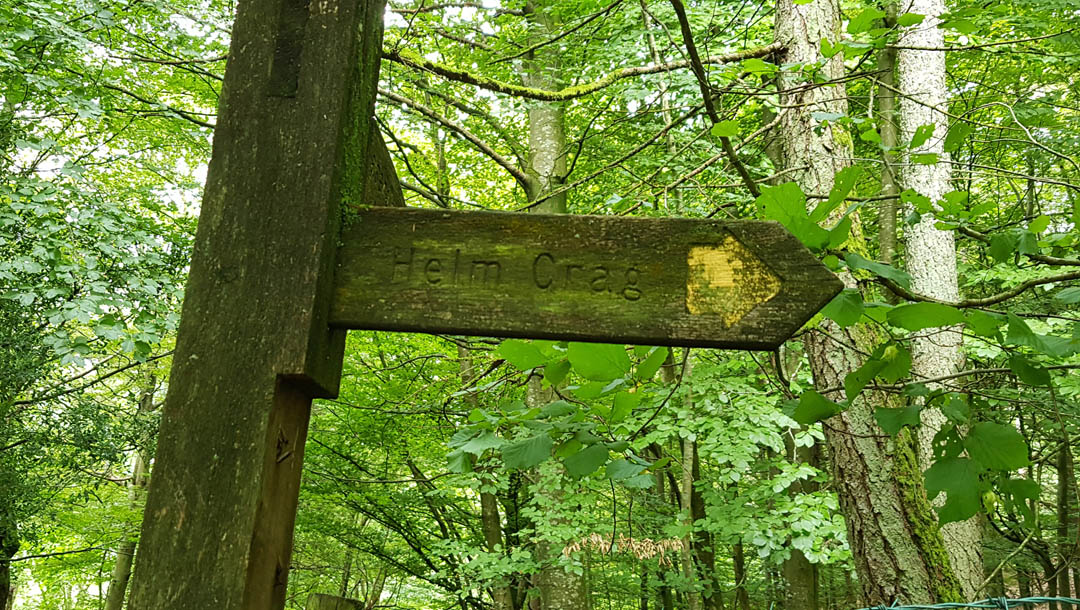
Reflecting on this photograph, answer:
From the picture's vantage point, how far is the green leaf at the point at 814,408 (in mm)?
1369

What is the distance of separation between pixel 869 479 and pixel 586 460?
2.17 m

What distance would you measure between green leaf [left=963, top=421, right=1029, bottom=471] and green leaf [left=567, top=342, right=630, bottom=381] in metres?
0.65

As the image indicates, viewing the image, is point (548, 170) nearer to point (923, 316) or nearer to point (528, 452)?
point (528, 452)

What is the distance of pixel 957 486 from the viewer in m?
1.24

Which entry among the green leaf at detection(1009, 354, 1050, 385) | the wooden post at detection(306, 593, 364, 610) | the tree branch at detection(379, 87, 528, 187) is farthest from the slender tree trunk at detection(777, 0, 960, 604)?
the tree branch at detection(379, 87, 528, 187)

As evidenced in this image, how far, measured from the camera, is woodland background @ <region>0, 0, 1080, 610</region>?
5.20 feet

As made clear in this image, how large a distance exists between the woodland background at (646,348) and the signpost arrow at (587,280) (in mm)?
164

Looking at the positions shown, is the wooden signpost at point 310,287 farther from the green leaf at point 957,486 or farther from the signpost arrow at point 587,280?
the green leaf at point 957,486

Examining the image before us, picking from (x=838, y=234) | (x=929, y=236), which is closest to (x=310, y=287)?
(x=838, y=234)

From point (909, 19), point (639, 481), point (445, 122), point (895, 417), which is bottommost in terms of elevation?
point (639, 481)

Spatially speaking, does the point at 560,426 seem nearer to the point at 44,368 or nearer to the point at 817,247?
the point at 817,247

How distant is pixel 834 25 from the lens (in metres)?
3.64

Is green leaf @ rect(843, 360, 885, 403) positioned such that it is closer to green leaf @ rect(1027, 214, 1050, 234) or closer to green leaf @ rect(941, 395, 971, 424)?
green leaf @ rect(941, 395, 971, 424)

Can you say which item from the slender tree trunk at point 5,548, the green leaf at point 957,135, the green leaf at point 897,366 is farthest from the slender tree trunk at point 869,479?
the slender tree trunk at point 5,548
